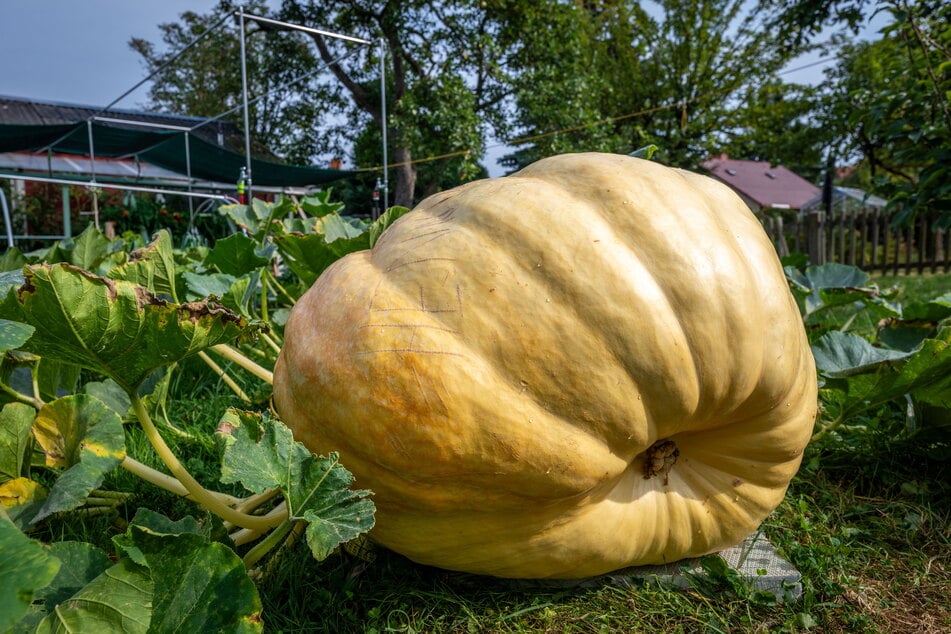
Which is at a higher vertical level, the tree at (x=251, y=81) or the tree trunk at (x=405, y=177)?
the tree at (x=251, y=81)

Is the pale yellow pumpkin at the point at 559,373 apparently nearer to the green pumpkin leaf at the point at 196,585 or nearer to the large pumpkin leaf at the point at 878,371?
the green pumpkin leaf at the point at 196,585

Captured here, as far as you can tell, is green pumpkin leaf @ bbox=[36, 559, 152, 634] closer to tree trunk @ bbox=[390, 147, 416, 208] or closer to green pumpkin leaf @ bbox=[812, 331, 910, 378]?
green pumpkin leaf @ bbox=[812, 331, 910, 378]

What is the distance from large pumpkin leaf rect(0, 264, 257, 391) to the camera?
880 mm

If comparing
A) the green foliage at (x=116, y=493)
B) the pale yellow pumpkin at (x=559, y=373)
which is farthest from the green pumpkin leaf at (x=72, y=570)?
the pale yellow pumpkin at (x=559, y=373)

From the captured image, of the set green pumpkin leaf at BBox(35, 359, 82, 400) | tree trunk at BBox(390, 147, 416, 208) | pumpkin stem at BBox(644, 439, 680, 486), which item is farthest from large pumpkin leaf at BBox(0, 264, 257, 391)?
tree trunk at BBox(390, 147, 416, 208)

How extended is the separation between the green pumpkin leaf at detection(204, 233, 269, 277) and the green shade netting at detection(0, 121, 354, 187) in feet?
30.7

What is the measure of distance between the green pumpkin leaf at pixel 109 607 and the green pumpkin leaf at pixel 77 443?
0.42 ft

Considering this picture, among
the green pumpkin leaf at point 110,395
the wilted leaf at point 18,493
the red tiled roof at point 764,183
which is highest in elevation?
the red tiled roof at point 764,183

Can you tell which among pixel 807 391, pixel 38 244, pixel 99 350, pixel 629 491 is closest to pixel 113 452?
pixel 99 350

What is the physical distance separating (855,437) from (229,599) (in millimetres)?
1712

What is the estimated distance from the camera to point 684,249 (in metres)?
1.00

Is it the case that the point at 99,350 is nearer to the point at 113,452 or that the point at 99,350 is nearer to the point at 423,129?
the point at 113,452

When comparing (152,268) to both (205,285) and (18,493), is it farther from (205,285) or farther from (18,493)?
(18,493)

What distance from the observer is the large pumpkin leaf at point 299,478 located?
33.5 inches
